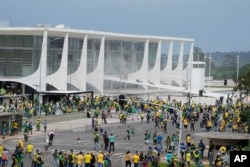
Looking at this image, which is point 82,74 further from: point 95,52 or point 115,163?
point 115,163

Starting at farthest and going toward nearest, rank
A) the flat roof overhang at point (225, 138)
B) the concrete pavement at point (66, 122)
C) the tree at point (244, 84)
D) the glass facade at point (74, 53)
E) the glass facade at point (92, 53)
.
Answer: the glass facade at point (92, 53)
the glass facade at point (74, 53)
the tree at point (244, 84)
the concrete pavement at point (66, 122)
the flat roof overhang at point (225, 138)

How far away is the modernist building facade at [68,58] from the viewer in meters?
70.4

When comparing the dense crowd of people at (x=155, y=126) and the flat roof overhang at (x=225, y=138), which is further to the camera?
the flat roof overhang at (x=225, y=138)

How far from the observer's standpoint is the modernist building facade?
70438mm

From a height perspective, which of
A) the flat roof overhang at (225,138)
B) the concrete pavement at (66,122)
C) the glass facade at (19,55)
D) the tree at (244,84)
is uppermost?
the glass facade at (19,55)

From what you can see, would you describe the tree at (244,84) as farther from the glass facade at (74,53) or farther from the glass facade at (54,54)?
the glass facade at (74,53)

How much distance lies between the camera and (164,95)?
9281 centimetres

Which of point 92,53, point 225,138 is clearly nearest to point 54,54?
point 92,53

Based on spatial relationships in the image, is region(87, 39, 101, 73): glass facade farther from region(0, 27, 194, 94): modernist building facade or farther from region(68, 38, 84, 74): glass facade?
region(68, 38, 84, 74): glass facade

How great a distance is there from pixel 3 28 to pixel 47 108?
73.5ft

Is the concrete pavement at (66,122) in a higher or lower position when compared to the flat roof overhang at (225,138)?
lower

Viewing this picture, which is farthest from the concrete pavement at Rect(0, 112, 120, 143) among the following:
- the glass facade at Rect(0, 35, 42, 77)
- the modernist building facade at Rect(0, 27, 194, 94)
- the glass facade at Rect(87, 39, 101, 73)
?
the glass facade at Rect(87, 39, 101, 73)

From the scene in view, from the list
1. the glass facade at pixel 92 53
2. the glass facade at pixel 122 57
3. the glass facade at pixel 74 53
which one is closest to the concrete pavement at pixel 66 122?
the glass facade at pixel 74 53

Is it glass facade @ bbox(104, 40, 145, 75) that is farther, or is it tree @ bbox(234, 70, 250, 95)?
glass facade @ bbox(104, 40, 145, 75)
